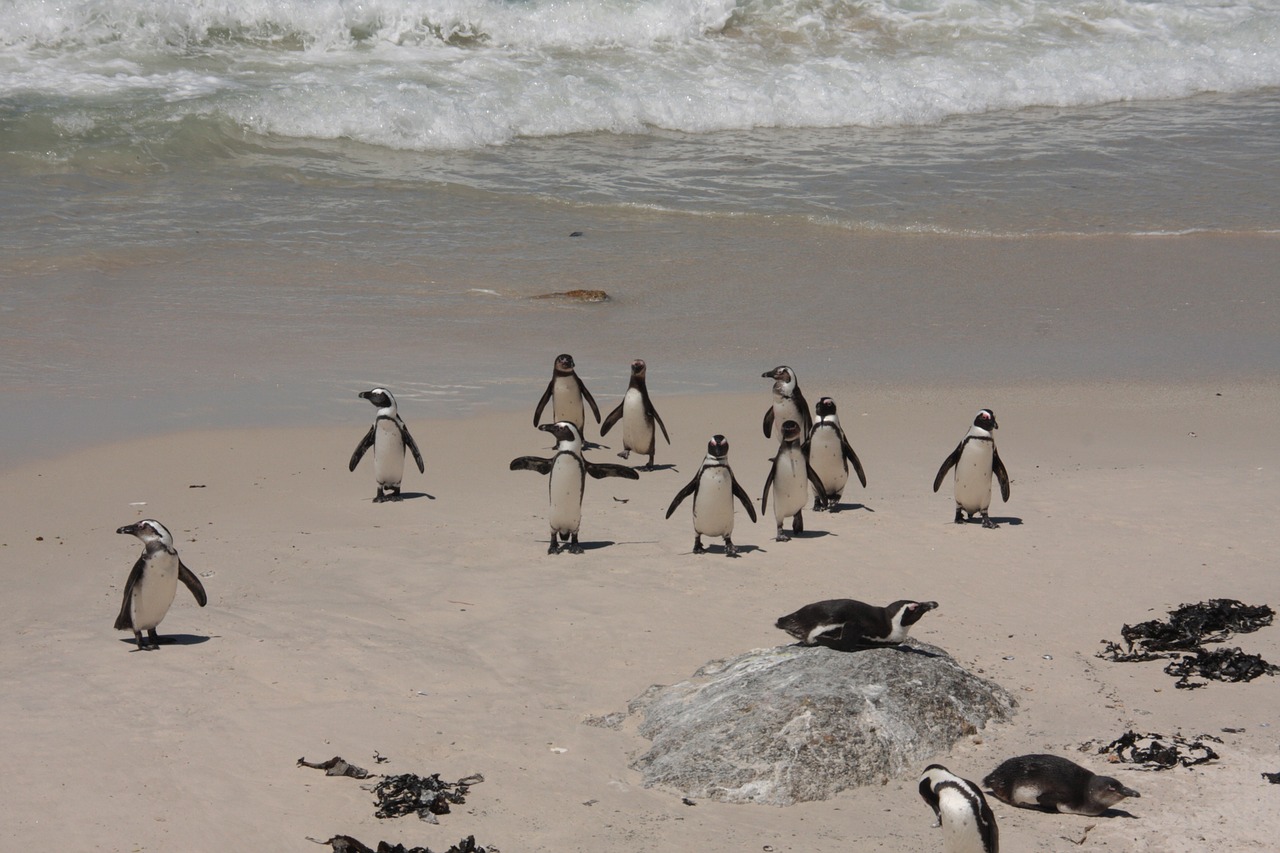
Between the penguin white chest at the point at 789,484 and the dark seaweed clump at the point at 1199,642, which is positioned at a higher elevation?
the penguin white chest at the point at 789,484

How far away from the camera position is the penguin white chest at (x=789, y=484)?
8.48 m

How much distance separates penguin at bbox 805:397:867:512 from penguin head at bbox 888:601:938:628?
3112 millimetres

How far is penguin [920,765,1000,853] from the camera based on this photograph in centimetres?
458

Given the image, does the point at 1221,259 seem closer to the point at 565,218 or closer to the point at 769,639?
the point at 565,218

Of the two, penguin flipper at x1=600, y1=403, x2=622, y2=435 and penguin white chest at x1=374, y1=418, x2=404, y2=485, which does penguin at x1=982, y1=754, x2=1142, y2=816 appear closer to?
penguin white chest at x1=374, y1=418, x2=404, y2=485

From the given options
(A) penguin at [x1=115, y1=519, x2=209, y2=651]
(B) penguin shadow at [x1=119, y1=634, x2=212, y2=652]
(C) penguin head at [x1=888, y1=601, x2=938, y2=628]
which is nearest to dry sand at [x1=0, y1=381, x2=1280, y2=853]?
(B) penguin shadow at [x1=119, y1=634, x2=212, y2=652]

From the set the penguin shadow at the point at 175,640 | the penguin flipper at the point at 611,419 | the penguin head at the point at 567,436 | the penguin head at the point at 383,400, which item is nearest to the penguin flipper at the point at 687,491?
the penguin head at the point at 567,436

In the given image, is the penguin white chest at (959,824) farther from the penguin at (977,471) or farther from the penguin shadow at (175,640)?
the penguin at (977,471)

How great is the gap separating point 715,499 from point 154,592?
117 inches

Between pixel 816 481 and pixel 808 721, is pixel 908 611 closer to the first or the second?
pixel 808 721

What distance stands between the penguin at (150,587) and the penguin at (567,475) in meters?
2.11

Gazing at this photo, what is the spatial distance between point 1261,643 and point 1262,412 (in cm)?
436

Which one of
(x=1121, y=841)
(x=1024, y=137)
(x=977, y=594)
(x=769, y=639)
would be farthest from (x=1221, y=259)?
(x=1121, y=841)

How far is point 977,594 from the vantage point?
735 cm
